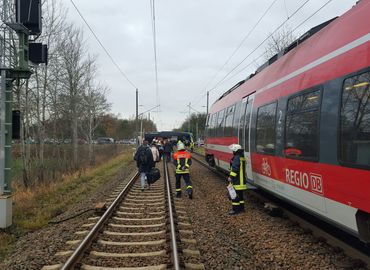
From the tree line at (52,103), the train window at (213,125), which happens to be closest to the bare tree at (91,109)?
the tree line at (52,103)

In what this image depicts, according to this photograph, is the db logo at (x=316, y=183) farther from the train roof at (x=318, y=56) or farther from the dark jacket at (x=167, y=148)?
the dark jacket at (x=167, y=148)

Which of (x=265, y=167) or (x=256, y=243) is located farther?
(x=265, y=167)

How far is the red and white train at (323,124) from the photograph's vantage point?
5.14 meters

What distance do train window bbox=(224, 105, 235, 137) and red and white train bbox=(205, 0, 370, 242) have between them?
4.20 m

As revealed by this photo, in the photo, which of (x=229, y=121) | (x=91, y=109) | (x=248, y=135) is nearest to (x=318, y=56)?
(x=248, y=135)

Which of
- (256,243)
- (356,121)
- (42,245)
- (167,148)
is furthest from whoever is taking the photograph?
(167,148)

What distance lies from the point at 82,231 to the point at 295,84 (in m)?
4.89

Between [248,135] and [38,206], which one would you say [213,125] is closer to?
[248,135]

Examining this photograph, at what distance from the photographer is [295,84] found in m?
7.74

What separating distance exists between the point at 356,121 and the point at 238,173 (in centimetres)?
552

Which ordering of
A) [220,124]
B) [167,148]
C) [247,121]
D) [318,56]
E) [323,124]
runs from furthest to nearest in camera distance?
1. [167,148]
2. [220,124]
3. [247,121]
4. [318,56]
5. [323,124]

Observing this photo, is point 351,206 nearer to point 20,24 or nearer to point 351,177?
point 351,177

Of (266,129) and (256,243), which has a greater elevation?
(266,129)

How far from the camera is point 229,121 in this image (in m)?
15.5
